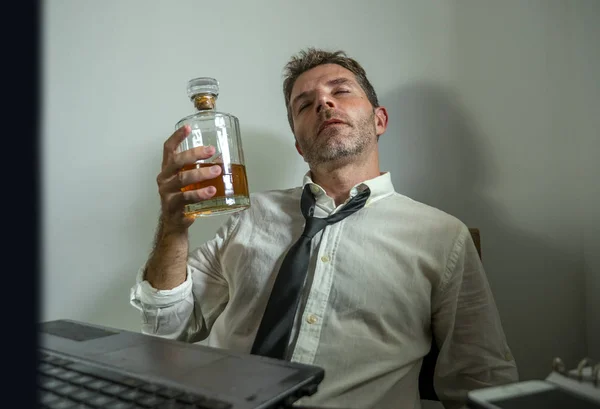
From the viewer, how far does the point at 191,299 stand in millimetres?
863

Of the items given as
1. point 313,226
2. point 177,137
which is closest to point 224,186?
point 177,137

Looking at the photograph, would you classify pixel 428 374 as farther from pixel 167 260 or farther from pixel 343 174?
pixel 167 260

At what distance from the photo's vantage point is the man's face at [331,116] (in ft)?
2.95

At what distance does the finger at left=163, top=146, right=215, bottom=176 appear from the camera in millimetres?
614

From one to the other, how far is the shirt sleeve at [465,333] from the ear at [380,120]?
38 cm

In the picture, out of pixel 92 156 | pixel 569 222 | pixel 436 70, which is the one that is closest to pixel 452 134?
pixel 436 70

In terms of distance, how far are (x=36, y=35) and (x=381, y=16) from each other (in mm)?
1213

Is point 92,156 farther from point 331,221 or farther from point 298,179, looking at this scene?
point 331,221

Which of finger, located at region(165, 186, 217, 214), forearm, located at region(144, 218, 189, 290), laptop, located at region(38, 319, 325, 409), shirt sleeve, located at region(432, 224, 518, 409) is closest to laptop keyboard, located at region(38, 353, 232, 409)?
laptop, located at region(38, 319, 325, 409)

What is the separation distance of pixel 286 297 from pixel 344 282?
0.40 ft

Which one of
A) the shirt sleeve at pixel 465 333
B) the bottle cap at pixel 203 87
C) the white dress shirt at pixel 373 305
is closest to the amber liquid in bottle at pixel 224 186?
the bottle cap at pixel 203 87

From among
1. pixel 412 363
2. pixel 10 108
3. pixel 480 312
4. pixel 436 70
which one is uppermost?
pixel 436 70

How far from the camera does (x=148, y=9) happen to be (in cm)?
111

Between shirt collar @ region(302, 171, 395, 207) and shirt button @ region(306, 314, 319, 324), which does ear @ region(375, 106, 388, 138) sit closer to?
shirt collar @ region(302, 171, 395, 207)
